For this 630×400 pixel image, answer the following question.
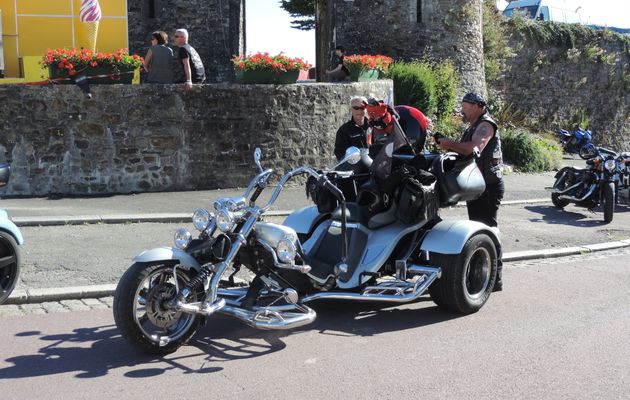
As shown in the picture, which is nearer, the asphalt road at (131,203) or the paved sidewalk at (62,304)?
the paved sidewalk at (62,304)

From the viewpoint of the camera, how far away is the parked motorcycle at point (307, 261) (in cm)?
546

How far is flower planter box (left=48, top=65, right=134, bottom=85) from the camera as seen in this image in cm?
1292

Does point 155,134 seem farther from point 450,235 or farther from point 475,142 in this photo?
point 450,235

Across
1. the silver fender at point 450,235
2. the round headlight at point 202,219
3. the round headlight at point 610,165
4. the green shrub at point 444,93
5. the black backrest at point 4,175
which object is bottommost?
the silver fender at point 450,235

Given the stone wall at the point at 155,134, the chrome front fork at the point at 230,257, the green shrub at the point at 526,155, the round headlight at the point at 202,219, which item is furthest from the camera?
the green shrub at the point at 526,155

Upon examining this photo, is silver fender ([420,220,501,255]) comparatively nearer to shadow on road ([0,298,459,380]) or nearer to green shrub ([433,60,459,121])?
shadow on road ([0,298,459,380])

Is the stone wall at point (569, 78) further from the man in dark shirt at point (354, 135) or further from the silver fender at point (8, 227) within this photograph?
the silver fender at point (8, 227)

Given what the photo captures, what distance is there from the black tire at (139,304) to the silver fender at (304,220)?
1.89 m

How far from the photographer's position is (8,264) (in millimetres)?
6770

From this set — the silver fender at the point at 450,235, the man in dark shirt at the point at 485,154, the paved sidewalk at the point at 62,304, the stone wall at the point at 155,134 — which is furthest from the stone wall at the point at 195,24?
the silver fender at the point at 450,235

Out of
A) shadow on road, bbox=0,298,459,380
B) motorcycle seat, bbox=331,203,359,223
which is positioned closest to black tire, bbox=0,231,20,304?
shadow on road, bbox=0,298,459,380

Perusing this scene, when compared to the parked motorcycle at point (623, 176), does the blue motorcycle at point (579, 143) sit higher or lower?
higher

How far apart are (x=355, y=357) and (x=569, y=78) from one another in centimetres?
2788

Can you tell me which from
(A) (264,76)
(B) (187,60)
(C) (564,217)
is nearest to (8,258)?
(B) (187,60)
